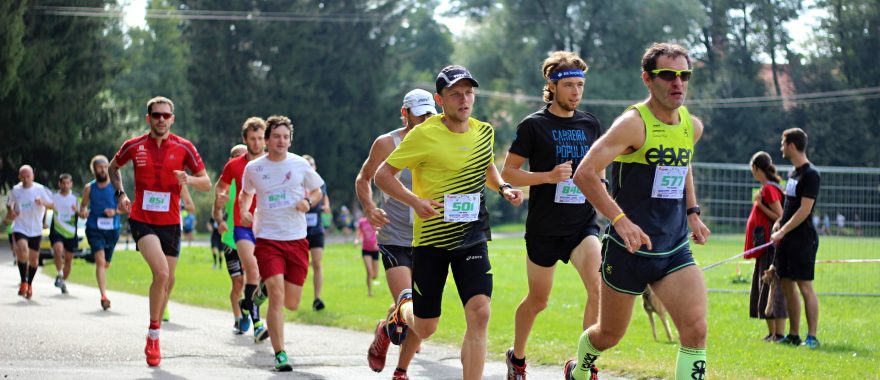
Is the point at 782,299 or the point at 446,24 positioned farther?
the point at 446,24

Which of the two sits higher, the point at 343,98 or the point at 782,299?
the point at 343,98

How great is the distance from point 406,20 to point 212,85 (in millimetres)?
11735

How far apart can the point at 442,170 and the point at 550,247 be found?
4.15ft

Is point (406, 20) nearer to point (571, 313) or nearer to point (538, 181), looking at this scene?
point (571, 313)

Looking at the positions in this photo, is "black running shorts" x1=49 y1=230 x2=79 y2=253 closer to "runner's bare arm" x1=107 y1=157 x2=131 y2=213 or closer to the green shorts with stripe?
"runner's bare arm" x1=107 y1=157 x2=131 y2=213

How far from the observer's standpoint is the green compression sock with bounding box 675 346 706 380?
6.58 metres

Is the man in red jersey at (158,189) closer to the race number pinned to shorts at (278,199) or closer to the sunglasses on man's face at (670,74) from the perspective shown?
the race number pinned to shorts at (278,199)

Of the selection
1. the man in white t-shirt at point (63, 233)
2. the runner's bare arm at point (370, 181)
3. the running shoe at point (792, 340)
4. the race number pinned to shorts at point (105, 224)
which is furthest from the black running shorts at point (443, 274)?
the man in white t-shirt at point (63, 233)

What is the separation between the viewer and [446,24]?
287 ft

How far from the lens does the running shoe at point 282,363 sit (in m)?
10.0

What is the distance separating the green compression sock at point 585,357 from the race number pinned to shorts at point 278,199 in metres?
3.91

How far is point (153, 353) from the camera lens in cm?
1050

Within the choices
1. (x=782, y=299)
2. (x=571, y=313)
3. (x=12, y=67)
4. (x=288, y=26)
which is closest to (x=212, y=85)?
(x=288, y=26)

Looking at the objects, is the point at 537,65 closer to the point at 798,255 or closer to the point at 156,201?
the point at 798,255
